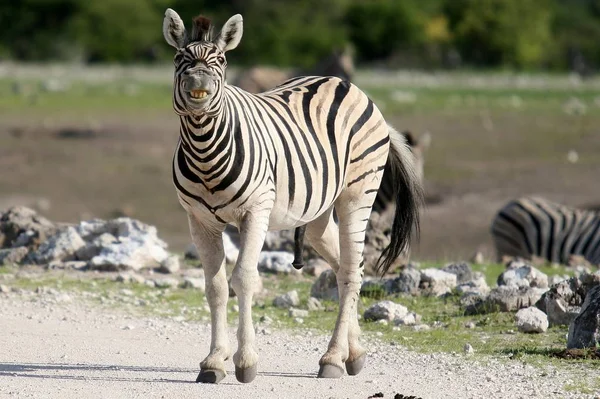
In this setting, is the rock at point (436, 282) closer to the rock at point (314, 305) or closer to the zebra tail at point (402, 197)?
the rock at point (314, 305)

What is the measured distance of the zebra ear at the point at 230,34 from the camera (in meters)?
6.33

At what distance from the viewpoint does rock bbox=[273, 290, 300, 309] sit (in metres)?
8.95

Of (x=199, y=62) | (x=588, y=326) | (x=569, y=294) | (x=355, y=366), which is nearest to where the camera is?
(x=199, y=62)

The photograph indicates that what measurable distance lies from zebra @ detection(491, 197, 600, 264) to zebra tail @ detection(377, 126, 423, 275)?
6.37m

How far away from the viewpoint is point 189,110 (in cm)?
611

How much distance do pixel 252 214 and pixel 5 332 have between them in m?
2.38

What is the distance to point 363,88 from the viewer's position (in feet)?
130

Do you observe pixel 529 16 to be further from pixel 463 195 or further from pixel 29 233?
pixel 29 233

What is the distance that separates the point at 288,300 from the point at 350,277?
6.36ft

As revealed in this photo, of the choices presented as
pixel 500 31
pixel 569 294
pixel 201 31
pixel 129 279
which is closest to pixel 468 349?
pixel 569 294

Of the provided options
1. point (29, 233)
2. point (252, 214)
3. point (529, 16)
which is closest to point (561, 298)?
point (252, 214)

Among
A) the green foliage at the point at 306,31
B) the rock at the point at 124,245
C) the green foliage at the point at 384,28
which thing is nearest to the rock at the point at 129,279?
the rock at the point at 124,245

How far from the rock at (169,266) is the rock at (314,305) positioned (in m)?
1.84

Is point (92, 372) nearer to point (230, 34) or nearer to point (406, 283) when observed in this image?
point (230, 34)
